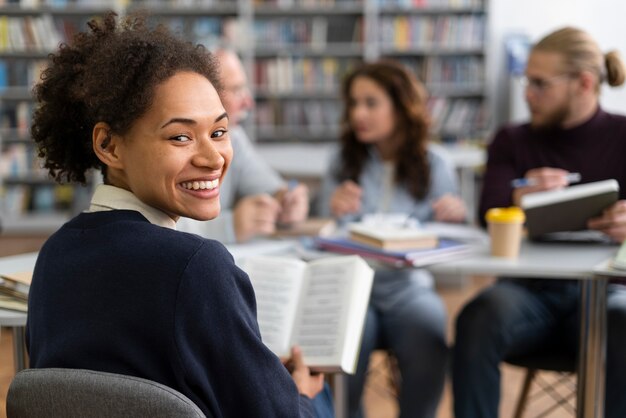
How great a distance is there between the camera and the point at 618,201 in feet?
6.55

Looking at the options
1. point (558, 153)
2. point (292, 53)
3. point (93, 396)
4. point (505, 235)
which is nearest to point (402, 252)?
point (505, 235)

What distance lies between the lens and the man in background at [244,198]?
82.6 inches

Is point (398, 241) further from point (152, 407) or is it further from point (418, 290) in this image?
point (152, 407)

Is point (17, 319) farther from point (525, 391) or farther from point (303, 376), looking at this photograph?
point (525, 391)

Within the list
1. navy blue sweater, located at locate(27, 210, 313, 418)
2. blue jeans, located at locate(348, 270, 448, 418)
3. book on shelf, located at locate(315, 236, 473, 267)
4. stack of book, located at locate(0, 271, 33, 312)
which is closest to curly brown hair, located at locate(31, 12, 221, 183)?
navy blue sweater, located at locate(27, 210, 313, 418)

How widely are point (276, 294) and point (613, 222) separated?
2.82 feet

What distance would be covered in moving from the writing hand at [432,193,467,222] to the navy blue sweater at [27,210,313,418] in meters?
1.44

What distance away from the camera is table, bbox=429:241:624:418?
5.91ft

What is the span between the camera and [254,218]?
6.92 feet

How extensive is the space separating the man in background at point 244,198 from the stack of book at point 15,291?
0.39 m

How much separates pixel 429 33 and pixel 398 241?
413 centimetres

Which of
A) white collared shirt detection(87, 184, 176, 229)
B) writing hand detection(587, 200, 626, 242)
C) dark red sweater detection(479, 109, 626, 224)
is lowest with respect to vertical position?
writing hand detection(587, 200, 626, 242)

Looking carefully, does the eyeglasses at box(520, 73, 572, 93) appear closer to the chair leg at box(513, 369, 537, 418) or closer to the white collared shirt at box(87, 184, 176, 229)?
the chair leg at box(513, 369, 537, 418)

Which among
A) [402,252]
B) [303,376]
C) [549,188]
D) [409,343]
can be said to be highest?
[549,188]
